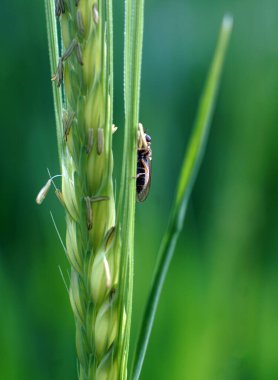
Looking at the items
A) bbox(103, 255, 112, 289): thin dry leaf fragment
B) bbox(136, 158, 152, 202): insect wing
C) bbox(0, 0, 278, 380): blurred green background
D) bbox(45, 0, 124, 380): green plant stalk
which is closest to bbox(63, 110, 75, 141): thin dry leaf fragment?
bbox(45, 0, 124, 380): green plant stalk

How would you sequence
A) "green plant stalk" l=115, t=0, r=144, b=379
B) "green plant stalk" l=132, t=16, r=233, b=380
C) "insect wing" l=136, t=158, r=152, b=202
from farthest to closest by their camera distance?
1. "insect wing" l=136, t=158, r=152, b=202
2. "green plant stalk" l=115, t=0, r=144, b=379
3. "green plant stalk" l=132, t=16, r=233, b=380

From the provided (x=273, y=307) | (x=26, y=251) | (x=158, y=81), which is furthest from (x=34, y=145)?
(x=273, y=307)

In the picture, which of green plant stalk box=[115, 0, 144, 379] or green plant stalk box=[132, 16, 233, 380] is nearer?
green plant stalk box=[132, 16, 233, 380]

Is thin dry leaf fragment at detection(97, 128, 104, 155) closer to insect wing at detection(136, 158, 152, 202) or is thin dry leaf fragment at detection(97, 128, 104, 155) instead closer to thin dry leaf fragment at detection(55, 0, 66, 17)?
thin dry leaf fragment at detection(55, 0, 66, 17)

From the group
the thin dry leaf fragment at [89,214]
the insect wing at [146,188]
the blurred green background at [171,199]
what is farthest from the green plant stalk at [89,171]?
the blurred green background at [171,199]

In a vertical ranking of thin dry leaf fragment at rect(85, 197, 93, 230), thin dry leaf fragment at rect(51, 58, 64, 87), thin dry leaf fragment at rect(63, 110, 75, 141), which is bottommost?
thin dry leaf fragment at rect(85, 197, 93, 230)

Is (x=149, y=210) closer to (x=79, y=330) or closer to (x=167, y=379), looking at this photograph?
(x=167, y=379)

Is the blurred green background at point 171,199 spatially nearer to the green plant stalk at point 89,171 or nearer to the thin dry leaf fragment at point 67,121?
the green plant stalk at point 89,171
